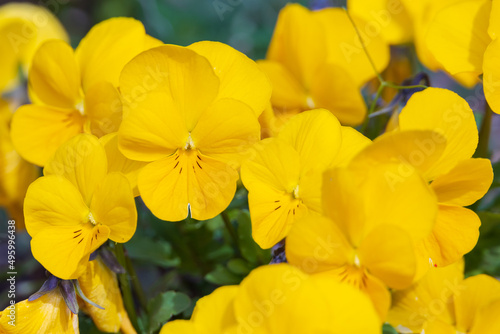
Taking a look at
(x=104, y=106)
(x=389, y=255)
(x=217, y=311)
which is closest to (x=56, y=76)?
(x=104, y=106)

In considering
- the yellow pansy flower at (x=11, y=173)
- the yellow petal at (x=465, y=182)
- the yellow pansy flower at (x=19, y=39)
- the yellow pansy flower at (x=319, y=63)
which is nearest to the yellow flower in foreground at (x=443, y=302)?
the yellow petal at (x=465, y=182)

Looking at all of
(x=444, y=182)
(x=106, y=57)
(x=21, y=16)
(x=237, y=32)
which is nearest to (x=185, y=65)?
(x=106, y=57)

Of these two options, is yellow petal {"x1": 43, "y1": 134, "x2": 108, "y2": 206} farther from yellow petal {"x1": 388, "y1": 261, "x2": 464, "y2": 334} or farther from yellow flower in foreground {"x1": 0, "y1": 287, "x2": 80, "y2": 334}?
yellow petal {"x1": 388, "y1": 261, "x2": 464, "y2": 334}

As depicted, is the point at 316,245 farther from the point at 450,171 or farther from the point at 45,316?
the point at 45,316

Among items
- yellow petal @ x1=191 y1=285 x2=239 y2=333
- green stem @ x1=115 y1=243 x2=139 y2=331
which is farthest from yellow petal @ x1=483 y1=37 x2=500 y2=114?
green stem @ x1=115 y1=243 x2=139 y2=331

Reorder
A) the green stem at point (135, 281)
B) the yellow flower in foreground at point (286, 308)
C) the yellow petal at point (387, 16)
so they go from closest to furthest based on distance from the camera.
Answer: the yellow flower in foreground at point (286, 308), the green stem at point (135, 281), the yellow petal at point (387, 16)

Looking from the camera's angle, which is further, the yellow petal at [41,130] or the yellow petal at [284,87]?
the yellow petal at [284,87]

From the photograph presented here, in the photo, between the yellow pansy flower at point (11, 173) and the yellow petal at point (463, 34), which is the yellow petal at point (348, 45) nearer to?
the yellow petal at point (463, 34)
